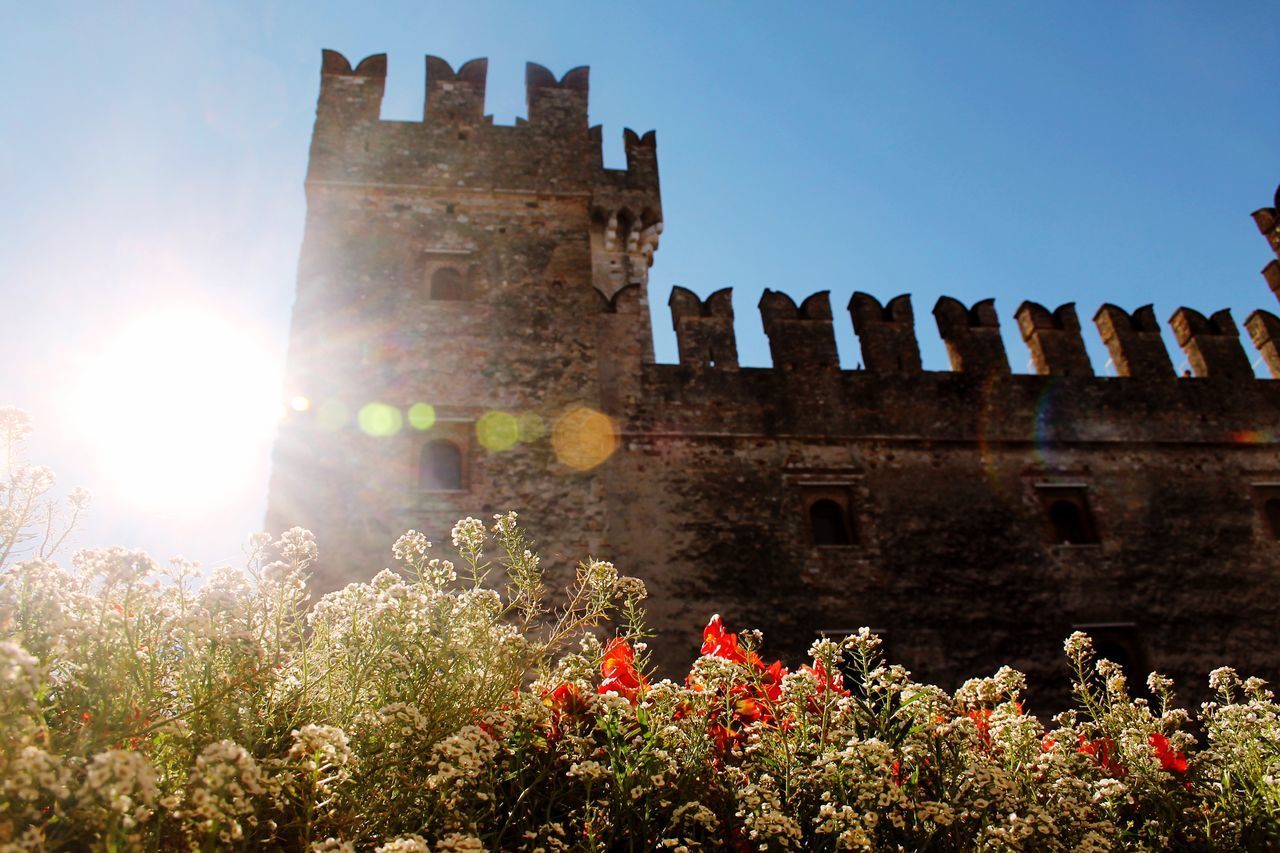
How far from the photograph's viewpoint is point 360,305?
9.67 meters

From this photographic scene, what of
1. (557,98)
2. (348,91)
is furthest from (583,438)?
(348,91)

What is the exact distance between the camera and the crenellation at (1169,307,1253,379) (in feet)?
36.8

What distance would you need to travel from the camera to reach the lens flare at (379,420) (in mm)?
8969

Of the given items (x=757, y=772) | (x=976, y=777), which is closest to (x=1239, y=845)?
(x=976, y=777)

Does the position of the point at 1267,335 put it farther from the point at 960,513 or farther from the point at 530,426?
the point at 530,426

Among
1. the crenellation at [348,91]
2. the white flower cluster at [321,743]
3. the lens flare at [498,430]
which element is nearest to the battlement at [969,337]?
the lens flare at [498,430]

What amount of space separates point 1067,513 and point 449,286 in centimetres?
777

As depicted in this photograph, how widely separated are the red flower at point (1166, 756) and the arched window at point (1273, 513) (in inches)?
344

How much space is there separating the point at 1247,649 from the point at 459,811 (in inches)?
398

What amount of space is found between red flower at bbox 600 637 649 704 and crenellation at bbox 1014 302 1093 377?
30.7 ft

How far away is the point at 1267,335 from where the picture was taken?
11.6 m

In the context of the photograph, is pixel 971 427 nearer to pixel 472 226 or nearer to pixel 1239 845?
pixel 472 226

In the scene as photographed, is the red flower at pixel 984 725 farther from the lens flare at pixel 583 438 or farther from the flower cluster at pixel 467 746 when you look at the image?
the lens flare at pixel 583 438

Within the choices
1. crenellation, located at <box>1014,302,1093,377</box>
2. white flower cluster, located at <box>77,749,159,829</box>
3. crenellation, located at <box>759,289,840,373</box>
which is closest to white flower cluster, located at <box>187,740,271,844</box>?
white flower cluster, located at <box>77,749,159,829</box>
